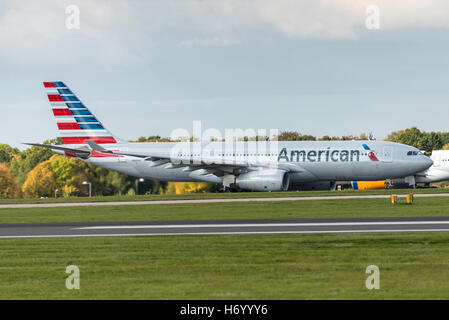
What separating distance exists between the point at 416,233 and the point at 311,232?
3.43m

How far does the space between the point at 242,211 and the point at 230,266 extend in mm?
17751

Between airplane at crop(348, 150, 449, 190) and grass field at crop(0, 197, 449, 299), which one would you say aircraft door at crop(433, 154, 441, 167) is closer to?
airplane at crop(348, 150, 449, 190)

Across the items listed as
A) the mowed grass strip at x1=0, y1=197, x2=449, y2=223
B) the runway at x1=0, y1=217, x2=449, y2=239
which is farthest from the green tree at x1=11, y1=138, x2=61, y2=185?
the runway at x1=0, y1=217, x2=449, y2=239

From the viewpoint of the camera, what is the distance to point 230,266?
16266 millimetres

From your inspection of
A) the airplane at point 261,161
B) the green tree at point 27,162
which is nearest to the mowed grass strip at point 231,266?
the airplane at point 261,161

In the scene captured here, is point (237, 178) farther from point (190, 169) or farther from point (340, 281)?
point (340, 281)

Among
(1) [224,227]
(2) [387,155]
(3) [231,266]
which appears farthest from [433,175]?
(3) [231,266]

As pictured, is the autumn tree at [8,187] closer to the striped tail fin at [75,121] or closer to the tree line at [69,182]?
the tree line at [69,182]

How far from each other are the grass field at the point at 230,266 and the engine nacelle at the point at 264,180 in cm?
2923

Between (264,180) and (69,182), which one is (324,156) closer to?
Result: (264,180)

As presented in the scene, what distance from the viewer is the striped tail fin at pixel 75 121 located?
60969mm
